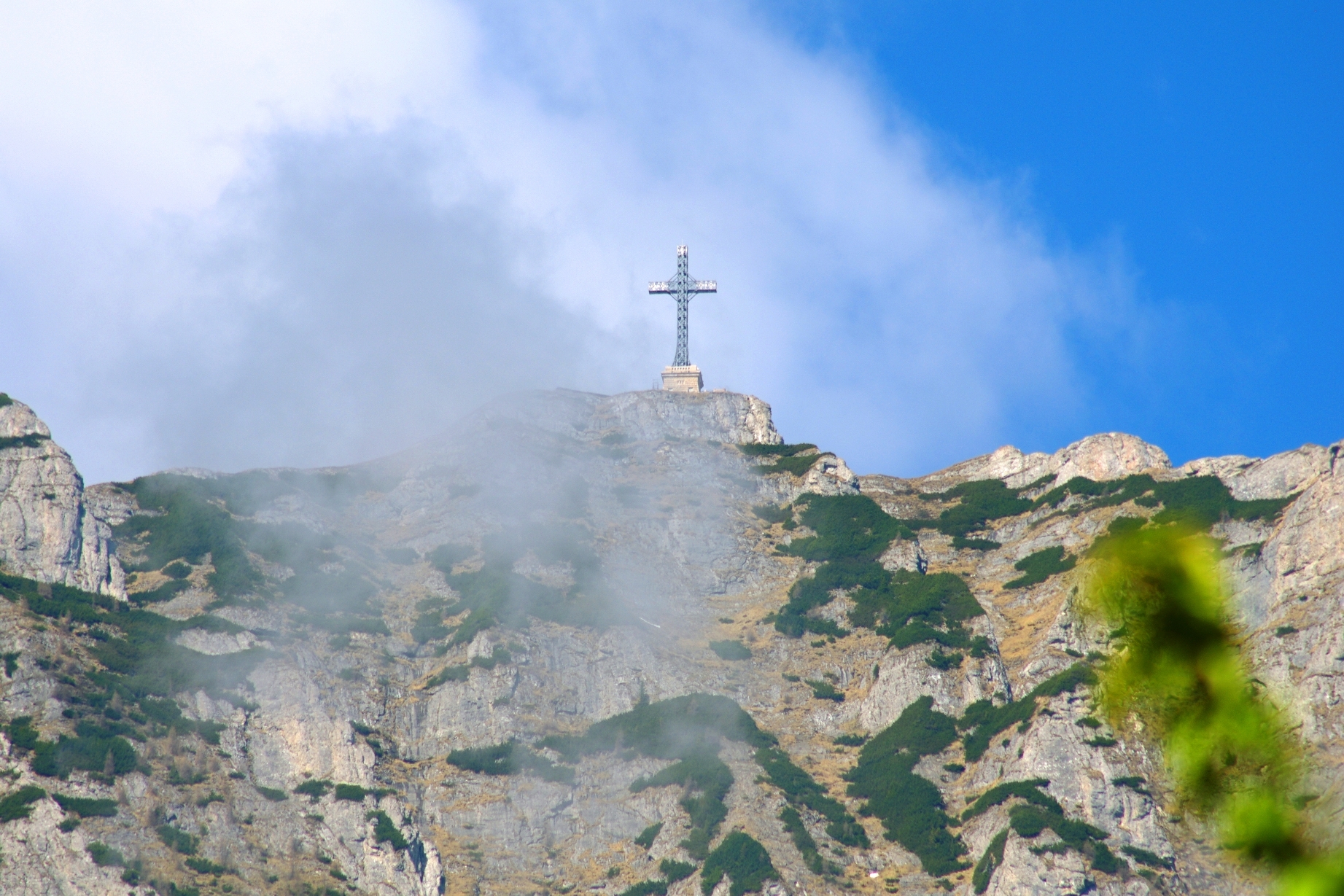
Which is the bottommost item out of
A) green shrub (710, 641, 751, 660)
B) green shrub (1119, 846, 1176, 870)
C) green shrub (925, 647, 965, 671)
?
green shrub (1119, 846, 1176, 870)

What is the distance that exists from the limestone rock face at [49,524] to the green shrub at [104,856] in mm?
29189

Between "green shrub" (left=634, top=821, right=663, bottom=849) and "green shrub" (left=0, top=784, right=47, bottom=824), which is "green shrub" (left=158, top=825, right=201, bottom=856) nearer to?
"green shrub" (left=0, top=784, right=47, bottom=824)

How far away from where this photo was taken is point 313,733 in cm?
8281

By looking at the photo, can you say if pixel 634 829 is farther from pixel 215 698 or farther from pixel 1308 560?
pixel 1308 560

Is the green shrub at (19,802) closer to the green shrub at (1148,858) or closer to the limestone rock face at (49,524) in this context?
the limestone rock face at (49,524)

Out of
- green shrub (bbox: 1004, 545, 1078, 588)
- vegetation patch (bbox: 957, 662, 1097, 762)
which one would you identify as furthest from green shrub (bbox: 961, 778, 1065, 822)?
green shrub (bbox: 1004, 545, 1078, 588)

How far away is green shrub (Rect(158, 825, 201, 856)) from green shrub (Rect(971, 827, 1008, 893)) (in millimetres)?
41531

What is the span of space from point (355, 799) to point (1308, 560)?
5965cm

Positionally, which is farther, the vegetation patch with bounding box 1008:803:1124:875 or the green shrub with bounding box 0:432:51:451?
the green shrub with bounding box 0:432:51:451

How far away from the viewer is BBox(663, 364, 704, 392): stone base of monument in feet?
459

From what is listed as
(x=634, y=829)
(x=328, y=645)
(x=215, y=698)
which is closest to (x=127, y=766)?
(x=215, y=698)

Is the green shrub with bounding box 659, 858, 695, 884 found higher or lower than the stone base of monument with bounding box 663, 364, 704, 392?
lower

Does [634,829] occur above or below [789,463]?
below

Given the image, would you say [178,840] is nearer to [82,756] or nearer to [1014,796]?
[82,756]
